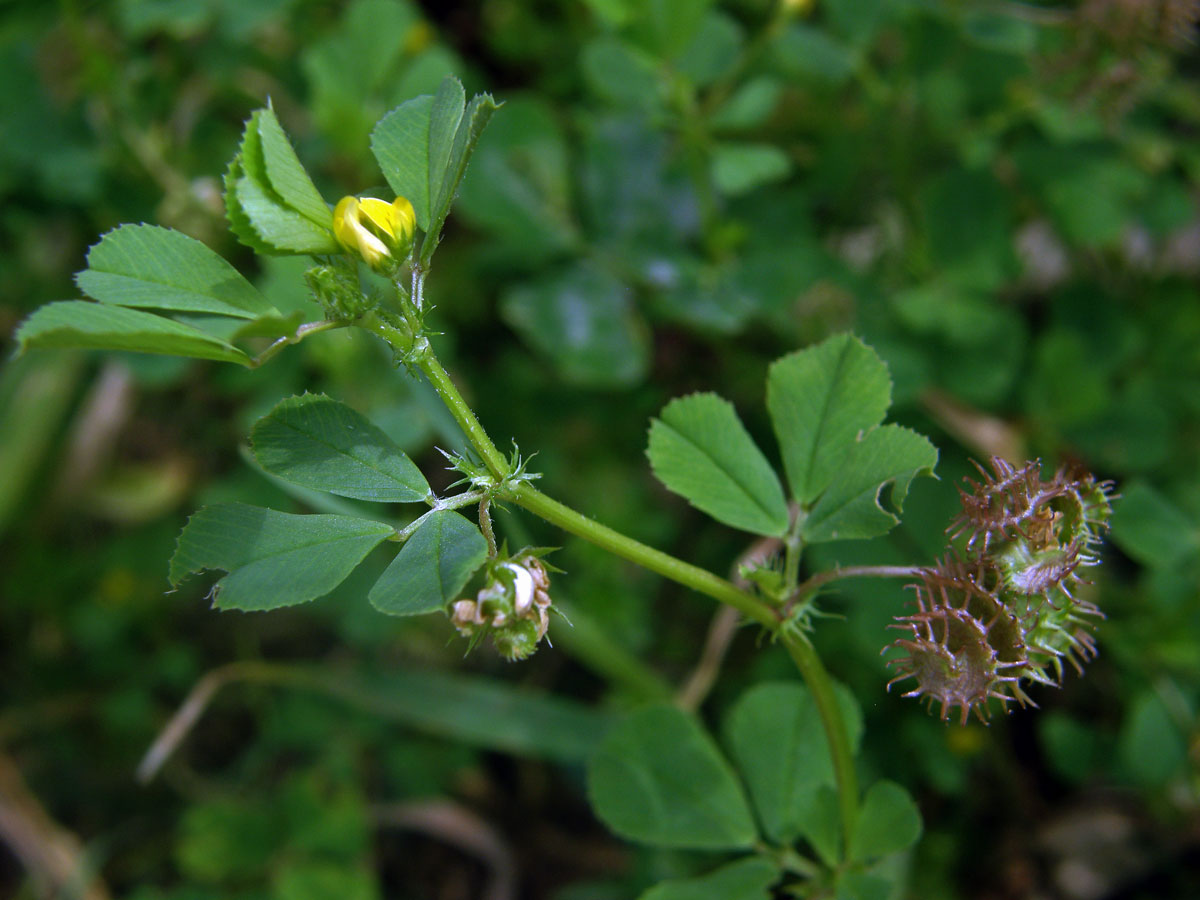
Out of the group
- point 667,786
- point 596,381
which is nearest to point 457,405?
point 667,786

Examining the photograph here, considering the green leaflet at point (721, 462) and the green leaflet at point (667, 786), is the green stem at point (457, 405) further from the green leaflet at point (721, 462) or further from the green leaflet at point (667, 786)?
the green leaflet at point (667, 786)

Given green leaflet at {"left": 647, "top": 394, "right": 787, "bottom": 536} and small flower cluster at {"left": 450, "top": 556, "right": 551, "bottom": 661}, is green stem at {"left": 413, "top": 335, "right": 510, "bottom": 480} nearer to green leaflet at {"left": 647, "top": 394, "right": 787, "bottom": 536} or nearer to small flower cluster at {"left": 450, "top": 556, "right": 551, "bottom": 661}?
small flower cluster at {"left": 450, "top": 556, "right": 551, "bottom": 661}

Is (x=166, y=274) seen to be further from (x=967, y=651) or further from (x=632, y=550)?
(x=967, y=651)

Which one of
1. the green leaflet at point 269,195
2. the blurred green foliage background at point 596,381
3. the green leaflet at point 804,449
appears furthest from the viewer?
the blurred green foliage background at point 596,381

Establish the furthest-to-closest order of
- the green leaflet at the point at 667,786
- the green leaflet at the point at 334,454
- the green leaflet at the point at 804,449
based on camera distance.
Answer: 1. the green leaflet at the point at 667,786
2. the green leaflet at the point at 804,449
3. the green leaflet at the point at 334,454

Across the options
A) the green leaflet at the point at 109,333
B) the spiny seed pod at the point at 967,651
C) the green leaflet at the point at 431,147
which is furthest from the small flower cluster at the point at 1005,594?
the green leaflet at the point at 109,333

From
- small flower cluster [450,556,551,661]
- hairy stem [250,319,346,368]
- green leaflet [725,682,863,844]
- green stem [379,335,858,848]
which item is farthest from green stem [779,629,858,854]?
hairy stem [250,319,346,368]

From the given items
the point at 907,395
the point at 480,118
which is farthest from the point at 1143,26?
the point at 480,118
